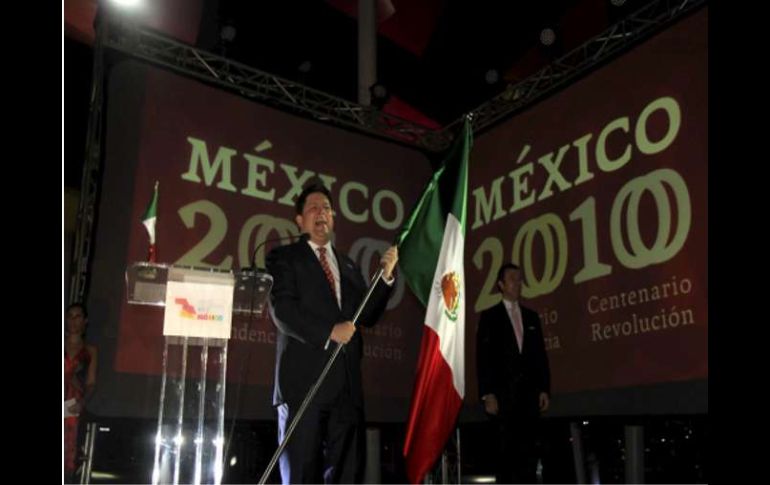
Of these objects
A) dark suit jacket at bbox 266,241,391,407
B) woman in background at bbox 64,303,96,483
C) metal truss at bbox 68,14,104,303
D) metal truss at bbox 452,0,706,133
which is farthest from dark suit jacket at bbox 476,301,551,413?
metal truss at bbox 68,14,104,303

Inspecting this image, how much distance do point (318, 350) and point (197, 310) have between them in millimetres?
862

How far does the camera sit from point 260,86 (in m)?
6.37

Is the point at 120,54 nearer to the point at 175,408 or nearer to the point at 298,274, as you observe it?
the point at 298,274

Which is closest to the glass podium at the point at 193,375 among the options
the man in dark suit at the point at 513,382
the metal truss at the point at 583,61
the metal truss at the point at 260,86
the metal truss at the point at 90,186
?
the man in dark suit at the point at 513,382

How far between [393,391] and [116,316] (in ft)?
8.21

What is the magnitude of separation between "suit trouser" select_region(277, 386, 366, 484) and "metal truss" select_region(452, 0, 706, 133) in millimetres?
3755

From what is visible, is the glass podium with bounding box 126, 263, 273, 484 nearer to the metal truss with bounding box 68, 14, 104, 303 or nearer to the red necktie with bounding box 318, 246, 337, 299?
the red necktie with bounding box 318, 246, 337, 299

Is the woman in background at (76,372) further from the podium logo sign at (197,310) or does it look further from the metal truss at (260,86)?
the podium logo sign at (197,310)

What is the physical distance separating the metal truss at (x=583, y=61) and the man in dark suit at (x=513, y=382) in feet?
7.03

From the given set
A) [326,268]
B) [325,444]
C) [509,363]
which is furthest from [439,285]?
[509,363]

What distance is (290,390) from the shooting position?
3047mm

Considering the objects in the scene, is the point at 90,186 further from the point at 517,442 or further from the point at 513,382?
the point at 517,442

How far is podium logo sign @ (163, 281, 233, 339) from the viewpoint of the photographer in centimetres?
231

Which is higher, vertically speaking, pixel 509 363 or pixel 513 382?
pixel 509 363
